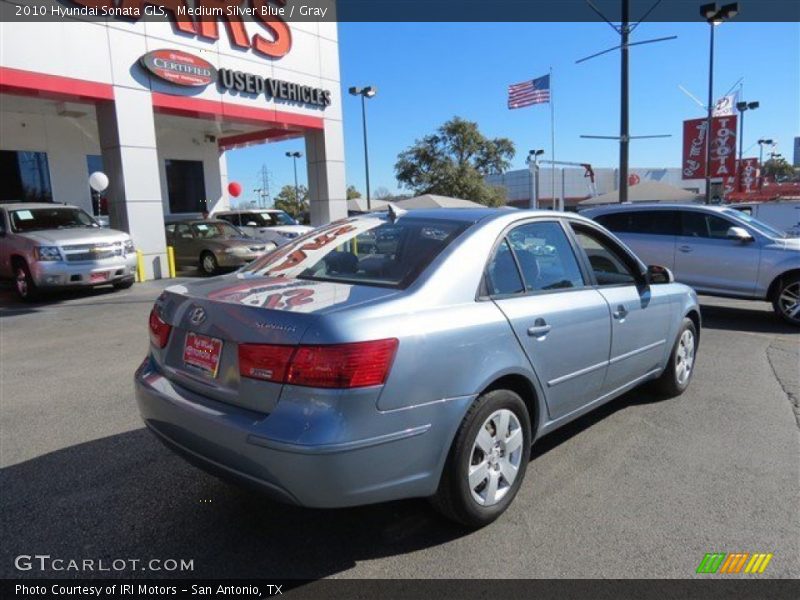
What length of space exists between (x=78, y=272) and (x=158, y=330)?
842 cm

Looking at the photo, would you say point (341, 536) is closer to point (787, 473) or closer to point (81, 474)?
point (81, 474)

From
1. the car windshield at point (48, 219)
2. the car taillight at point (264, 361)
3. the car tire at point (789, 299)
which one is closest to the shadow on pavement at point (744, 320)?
the car tire at point (789, 299)

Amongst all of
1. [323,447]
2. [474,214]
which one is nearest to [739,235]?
[474,214]

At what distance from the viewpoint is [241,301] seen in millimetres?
2801

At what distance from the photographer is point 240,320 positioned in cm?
265

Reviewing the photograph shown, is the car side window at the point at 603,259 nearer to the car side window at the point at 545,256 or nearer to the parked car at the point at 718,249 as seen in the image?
the car side window at the point at 545,256

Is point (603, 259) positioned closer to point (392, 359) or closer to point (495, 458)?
point (495, 458)

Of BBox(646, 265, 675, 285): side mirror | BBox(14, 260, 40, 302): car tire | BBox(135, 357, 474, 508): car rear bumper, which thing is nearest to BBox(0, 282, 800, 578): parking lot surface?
BBox(135, 357, 474, 508): car rear bumper

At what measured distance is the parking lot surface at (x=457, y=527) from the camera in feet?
9.19

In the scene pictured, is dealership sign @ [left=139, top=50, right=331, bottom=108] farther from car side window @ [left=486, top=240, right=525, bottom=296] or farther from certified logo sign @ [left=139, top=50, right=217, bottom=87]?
car side window @ [left=486, top=240, right=525, bottom=296]

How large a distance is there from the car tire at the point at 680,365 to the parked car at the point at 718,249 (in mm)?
4388

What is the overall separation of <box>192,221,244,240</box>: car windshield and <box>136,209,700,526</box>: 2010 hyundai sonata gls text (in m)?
12.1

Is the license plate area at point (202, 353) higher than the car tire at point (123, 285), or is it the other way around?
the license plate area at point (202, 353)

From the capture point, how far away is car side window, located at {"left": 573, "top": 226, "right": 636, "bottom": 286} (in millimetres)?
4148
